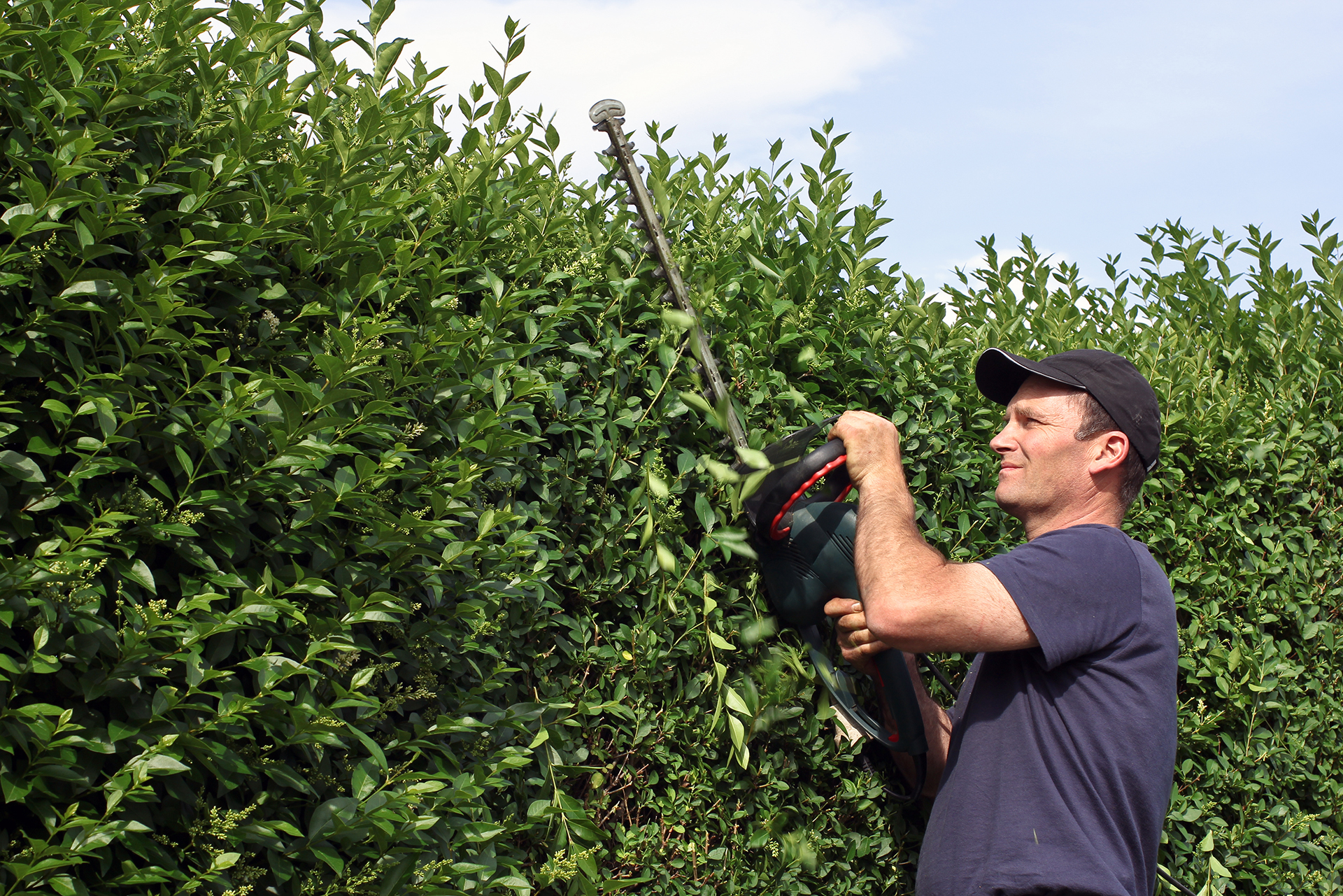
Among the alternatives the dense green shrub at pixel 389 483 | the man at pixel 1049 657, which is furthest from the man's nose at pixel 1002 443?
the dense green shrub at pixel 389 483

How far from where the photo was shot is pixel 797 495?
7.54 feet

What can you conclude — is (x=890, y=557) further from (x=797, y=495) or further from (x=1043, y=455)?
(x=1043, y=455)

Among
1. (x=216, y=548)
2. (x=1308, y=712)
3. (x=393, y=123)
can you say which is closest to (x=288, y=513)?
(x=216, y=548)

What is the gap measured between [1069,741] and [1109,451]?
76cm

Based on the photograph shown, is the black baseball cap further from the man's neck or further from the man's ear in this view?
the man's neck

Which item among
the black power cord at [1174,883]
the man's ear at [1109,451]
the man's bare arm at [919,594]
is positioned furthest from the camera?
the black power cord at [1174,883]

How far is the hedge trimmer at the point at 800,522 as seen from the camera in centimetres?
235

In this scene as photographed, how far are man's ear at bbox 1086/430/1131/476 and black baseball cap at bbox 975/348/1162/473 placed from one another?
0.02 m

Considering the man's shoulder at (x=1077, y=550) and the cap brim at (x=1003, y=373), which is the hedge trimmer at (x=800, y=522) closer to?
the man's shoulder at (x=1077, y=550)

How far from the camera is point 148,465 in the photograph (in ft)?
5.57

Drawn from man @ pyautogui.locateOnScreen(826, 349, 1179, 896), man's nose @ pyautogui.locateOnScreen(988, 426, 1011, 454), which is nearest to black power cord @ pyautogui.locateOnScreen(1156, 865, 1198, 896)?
man @ pyautogui.locateOnScreen(826, 349, 1179, 896)

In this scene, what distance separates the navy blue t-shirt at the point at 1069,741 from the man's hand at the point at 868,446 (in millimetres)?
329

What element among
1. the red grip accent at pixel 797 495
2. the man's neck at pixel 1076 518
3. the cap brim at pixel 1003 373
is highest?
the cap brim at pixel 1003 373

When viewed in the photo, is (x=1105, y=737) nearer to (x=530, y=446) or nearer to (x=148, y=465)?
(x=530, y=446)
